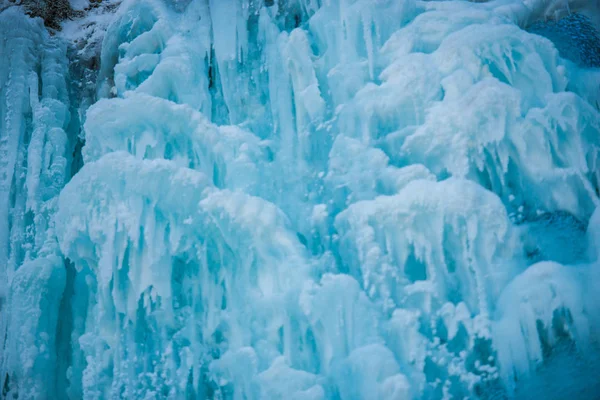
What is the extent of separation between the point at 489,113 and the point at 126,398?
3692mm

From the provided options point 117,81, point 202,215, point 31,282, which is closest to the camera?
point 202,215

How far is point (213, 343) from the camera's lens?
475 cm

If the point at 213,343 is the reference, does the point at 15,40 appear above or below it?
above

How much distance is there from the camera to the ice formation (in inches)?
167

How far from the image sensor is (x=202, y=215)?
15.2ft

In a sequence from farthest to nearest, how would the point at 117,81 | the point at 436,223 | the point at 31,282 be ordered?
the point at 117,81 < the point at 31,282 < the point at 436,223

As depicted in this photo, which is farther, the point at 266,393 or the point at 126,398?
the point at 126,398

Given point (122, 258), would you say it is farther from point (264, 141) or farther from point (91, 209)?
point (264, 141)

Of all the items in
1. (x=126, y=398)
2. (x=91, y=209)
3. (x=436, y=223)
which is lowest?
(x=126, y=398)

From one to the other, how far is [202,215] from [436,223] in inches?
73.0

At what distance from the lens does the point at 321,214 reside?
4934 millimetres

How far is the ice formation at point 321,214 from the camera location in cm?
424

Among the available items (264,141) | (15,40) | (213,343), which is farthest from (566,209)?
(15,40)

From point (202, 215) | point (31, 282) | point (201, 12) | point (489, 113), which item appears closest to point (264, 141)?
point (202, 215)
